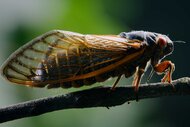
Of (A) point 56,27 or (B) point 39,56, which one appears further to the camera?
(A) point 56,27

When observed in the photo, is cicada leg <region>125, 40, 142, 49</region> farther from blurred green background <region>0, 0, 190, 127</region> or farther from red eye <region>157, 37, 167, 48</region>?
blurred green background <region>0, 0, 190, 127</region>

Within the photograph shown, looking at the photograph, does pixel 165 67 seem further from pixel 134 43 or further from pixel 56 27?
pixel 56 27

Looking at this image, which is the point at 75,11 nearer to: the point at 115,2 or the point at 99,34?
the point at 99,34

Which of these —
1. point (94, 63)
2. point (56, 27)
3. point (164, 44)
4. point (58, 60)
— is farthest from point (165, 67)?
point (56, 27)

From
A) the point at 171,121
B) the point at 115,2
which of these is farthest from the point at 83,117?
the point at 171,121

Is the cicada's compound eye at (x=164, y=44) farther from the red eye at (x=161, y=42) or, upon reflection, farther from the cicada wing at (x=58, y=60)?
the cicada wing at (x=58, y=60)

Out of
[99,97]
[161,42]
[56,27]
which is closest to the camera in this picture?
[99,97]
